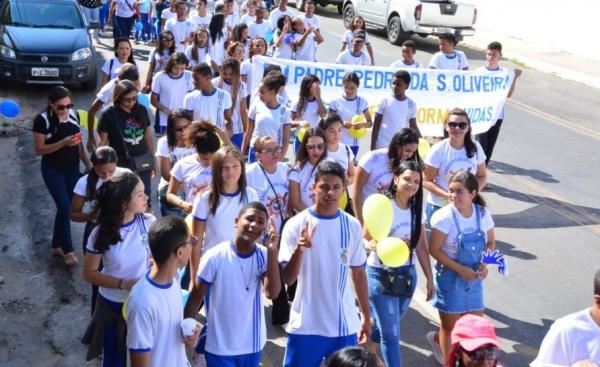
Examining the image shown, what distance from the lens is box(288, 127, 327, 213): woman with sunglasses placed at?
5891 millimetres

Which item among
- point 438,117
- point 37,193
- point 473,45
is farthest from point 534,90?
point 37,193

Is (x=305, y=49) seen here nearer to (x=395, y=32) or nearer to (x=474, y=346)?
(x=395, y=32)

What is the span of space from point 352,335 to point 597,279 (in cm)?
147

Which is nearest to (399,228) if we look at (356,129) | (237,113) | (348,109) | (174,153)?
(174,153)

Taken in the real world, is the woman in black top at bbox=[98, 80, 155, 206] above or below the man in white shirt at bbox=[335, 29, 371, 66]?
above

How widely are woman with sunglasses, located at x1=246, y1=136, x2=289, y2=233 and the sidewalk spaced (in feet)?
50.7

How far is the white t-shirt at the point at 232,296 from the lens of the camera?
4.16 metres

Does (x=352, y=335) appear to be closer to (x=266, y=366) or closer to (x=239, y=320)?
(x=239, y=320)

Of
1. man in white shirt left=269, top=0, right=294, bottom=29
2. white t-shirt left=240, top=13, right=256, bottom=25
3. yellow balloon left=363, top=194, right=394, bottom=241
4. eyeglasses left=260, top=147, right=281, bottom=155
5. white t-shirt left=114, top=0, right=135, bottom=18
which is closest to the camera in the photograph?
yellow balloon left=363, top=194, right=394, bottom=241

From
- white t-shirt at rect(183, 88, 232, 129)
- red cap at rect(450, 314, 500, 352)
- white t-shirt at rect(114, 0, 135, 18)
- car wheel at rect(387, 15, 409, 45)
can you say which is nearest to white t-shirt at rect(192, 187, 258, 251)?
red cap at rect(450, 314, 500, 352)

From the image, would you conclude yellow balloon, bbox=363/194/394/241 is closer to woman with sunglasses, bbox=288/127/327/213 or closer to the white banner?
woman with sunglasses, bbox=288/127/327/213

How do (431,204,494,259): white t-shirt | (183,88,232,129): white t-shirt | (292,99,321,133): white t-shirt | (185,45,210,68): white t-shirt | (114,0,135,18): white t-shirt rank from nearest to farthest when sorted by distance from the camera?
(431,204,494,259): white t-shirt
(183,88,232,129): white t-shirt
(292,99,321,133): white t-shirt
(185,45,210,68): white t-shirt
(114,0,135,18): white t-shirt

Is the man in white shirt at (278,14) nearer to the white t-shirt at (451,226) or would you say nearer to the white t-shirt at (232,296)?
the white t-shirt at (451,226)

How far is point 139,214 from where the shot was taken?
15.0 ft
